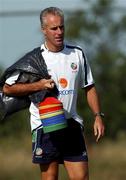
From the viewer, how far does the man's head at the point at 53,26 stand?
870 cm

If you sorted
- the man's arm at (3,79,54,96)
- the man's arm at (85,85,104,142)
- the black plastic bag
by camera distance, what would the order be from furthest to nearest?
1. the black plastic bag
2. the man's arm at (85,85,104,142)
3. the man's arm at (3,79,54,96)

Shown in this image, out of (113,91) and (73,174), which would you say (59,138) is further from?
(113,91)

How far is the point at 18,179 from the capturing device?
1791 centimetres

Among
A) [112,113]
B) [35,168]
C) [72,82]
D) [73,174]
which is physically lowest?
[112,113]

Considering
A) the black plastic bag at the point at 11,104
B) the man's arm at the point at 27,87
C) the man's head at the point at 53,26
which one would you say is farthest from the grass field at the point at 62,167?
the man's head at the point at 53,26

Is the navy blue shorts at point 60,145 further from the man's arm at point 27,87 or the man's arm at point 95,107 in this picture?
the man's arm at point 27,87

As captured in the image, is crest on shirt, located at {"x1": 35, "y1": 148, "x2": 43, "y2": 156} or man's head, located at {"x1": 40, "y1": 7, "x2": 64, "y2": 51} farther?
crest on shirt, located at {"x1": 35, "y1": 148, "x2": 43, "y2": 156}

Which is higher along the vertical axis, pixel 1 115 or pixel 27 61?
pixel 27 61

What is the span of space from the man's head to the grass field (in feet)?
23.4

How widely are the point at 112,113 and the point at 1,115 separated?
17.4 metres

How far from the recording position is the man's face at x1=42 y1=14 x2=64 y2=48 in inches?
342

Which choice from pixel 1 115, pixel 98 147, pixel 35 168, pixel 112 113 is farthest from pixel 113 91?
pixel 1 115

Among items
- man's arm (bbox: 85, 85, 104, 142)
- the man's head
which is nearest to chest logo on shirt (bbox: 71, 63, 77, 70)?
the man's head

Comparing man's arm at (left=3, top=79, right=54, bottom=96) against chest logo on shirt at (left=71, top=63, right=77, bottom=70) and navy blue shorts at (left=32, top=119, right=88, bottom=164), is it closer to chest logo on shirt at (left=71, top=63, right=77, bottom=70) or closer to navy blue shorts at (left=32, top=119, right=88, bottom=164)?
chest logo on shirt at (left=71, top=63, right=77, bottom=70)
